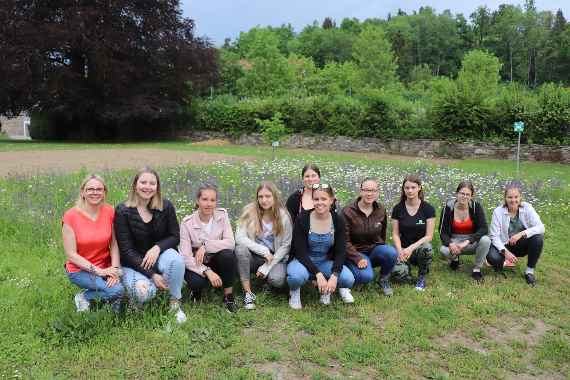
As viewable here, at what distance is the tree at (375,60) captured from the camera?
4669cm

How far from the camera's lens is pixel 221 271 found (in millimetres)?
4293

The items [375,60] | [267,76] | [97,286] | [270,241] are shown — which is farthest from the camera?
[375,60]

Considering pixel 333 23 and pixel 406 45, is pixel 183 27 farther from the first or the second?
pixel 333 23

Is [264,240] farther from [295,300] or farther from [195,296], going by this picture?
[195,296]

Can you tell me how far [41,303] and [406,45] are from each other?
8165 cm

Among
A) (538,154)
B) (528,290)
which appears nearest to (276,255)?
(528,290)

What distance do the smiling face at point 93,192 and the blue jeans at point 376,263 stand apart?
87.9 inches

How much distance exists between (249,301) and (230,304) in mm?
178

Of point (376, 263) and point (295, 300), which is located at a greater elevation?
point (376, 263)

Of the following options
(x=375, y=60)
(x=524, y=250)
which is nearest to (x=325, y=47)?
(x=375, y=60)

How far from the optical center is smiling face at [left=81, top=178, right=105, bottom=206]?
394 centimetres

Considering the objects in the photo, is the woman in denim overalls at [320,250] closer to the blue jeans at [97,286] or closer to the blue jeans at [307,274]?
the blue jeans at [307,274]

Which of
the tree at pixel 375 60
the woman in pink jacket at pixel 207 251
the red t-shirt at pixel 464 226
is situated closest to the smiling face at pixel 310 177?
the woman in pink jacket at pixel 207 251

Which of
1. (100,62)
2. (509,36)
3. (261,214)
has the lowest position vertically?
(261,214)
